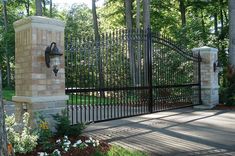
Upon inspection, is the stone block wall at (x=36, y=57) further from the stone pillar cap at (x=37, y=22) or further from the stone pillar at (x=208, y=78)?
the stone pillar at (x=208, y=78)

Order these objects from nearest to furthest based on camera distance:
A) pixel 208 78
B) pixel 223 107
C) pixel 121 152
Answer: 1. pixel 121 152
2. pixel 223 107
3. pixel 208 78

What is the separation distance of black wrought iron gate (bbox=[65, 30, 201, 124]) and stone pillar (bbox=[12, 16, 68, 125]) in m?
0.75

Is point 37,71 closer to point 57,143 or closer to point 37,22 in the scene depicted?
point 37,22

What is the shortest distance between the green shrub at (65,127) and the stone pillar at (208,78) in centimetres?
654

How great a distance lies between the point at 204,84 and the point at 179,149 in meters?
6.65

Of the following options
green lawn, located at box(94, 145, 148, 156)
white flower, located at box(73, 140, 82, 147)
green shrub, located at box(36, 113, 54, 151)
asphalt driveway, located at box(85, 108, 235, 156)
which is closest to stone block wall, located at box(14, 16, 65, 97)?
green shrub, located at box(36, 113, 54, 151)

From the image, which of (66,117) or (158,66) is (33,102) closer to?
(66,117)

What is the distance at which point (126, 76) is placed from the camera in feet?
29.3

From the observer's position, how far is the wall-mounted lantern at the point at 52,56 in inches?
242

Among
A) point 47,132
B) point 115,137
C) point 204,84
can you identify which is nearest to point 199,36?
point 204,84

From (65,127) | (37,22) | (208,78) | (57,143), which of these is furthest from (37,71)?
(208,78)

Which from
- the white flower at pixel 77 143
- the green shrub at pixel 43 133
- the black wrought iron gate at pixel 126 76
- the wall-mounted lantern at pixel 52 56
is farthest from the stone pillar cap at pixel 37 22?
the white flower at pixel 77 143

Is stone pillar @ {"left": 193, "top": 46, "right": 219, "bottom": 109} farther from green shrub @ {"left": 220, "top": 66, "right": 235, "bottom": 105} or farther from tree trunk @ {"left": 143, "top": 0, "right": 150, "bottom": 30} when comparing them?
tree trunk @ {"left": 143, "top": 0, "right": 150, "bottom": 30}

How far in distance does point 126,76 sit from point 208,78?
13.1 ft
